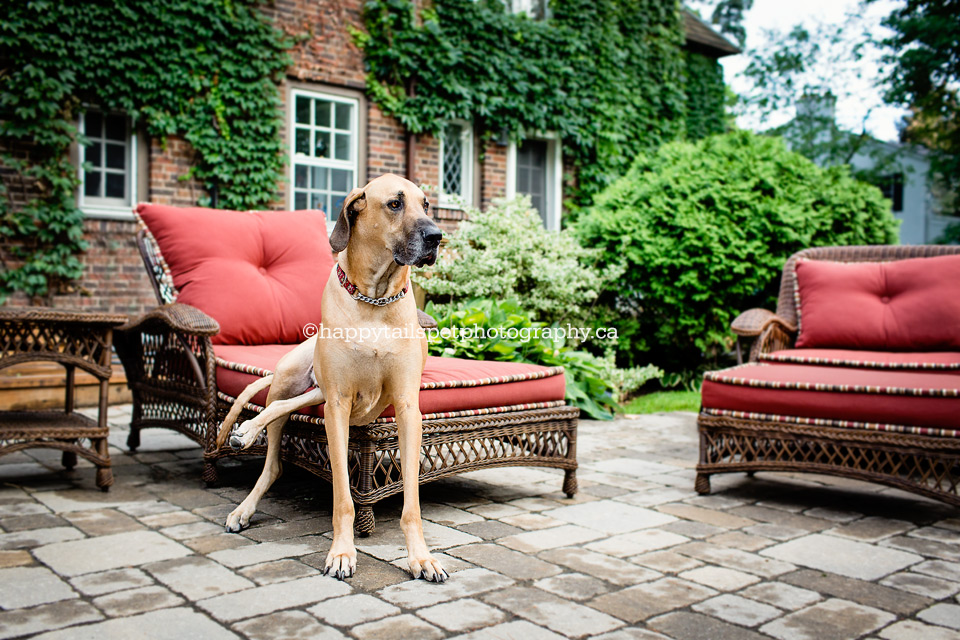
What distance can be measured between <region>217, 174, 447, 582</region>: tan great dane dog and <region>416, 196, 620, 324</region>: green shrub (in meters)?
3.28

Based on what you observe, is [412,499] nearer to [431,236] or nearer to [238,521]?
[238,521]

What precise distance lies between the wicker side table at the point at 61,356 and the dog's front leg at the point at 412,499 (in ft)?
5.66

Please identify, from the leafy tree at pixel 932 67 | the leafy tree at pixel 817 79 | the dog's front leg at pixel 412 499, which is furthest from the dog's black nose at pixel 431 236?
the leafy tree at pixel 932 67

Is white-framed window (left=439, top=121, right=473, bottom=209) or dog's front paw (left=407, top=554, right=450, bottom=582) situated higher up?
white-framed window (left=439, top=121, right=473, bottom=209)

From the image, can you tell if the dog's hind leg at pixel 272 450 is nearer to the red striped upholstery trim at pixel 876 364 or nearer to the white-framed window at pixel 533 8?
the red striped upholstery trim at pixel 876 364

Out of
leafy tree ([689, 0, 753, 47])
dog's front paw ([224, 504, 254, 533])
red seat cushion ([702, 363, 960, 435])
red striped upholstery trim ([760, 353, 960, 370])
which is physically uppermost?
leafy tree ([689, 0, 753, 47])

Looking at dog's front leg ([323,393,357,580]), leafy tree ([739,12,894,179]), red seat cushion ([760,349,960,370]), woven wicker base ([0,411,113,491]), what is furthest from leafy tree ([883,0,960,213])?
woven wicker base ([0,411,113,491])

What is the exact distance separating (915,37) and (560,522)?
17.4 meters

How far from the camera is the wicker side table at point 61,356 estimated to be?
11.2 feet

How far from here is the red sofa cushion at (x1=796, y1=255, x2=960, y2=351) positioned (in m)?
4.37

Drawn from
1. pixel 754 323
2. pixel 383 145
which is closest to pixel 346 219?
pixel 754 323

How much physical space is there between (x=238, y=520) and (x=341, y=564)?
702mm

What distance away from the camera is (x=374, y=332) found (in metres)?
2.66

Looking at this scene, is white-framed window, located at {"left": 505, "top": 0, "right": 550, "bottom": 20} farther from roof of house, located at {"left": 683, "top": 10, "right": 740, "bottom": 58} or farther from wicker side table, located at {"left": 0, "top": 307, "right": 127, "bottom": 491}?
wicker side table, located at {"left": 0, "top": 307, "right": 127, "bottom": 491}
